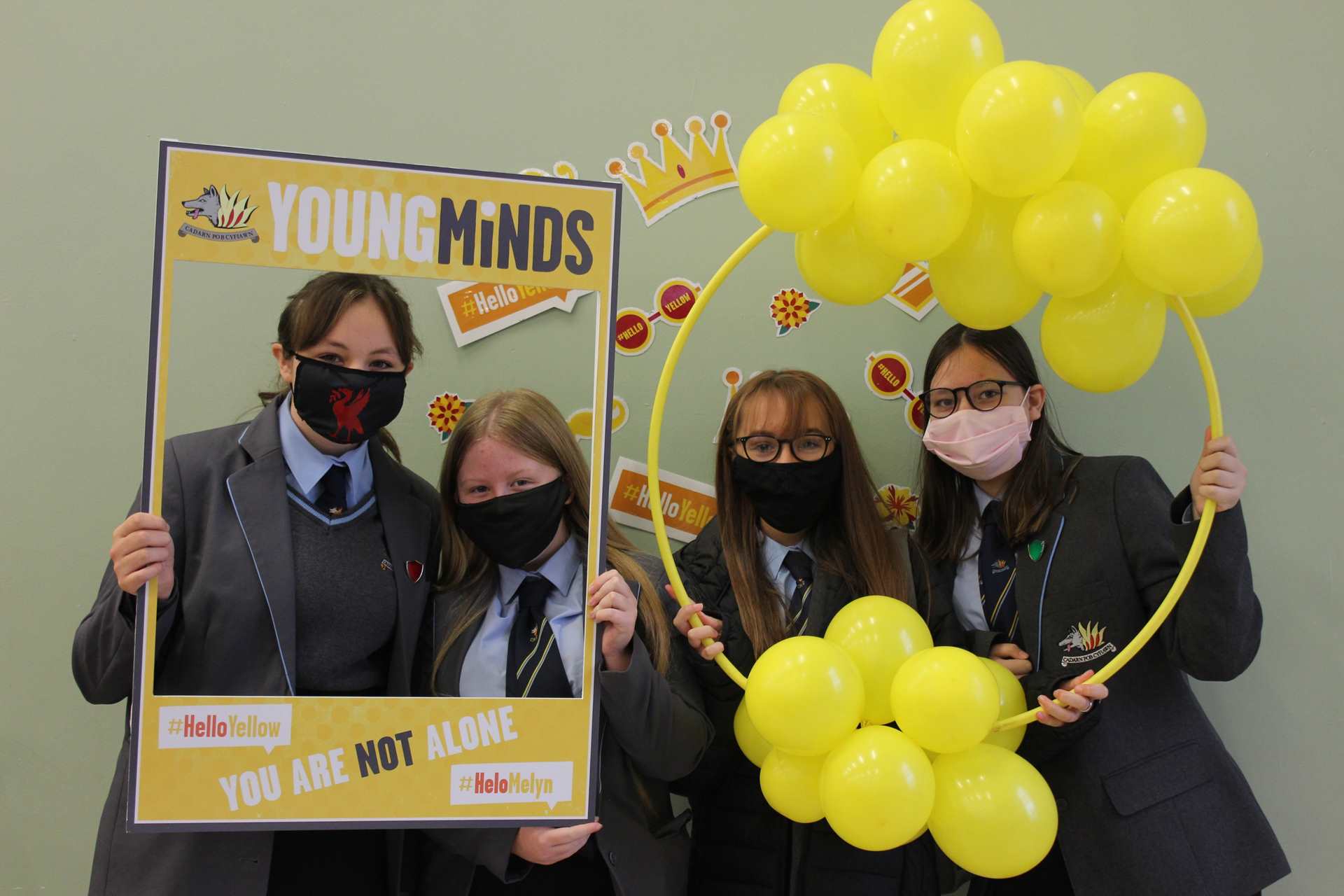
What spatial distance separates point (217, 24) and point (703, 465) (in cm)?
170

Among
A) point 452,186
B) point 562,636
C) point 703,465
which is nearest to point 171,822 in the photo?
point 562,636

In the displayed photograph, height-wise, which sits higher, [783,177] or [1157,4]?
[1157,4]

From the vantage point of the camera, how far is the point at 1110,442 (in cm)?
269

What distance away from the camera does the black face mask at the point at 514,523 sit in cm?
201

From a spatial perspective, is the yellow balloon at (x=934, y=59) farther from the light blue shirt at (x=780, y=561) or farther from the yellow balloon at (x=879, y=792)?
the yellow balloon at (x=879, y=792)

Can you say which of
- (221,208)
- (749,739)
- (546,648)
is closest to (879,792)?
(749,739)

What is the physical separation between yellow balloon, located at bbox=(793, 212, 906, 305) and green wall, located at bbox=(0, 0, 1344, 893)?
64 cm

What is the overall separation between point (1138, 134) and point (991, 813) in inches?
48.4

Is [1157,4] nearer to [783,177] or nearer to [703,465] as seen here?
[783,177]

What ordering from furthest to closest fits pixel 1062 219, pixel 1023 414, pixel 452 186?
pixel 1023 414, pixel 452 186, pixel 1062 219

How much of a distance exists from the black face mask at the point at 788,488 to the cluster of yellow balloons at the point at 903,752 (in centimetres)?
37

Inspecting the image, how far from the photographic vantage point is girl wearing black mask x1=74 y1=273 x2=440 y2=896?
188cm

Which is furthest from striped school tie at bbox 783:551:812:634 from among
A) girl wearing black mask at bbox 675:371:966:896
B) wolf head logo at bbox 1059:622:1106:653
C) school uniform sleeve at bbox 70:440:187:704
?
school uniform sleeve at bbox 70:440:187:704

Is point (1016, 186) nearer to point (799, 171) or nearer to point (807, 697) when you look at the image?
point (799, 171)
